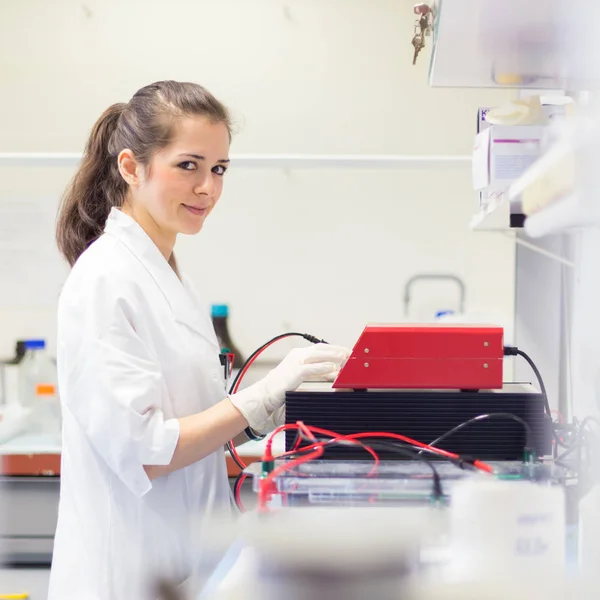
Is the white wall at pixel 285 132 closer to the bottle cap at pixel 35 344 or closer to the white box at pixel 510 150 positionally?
the bottle cap at pixel 35 344

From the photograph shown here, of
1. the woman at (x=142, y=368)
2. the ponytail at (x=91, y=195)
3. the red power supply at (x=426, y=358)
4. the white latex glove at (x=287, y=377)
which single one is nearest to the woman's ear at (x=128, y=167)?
the woman at (x=142, y=368)

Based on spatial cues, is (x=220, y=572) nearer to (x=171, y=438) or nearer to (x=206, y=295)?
(x=171, y=438)

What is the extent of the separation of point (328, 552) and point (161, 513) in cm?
70

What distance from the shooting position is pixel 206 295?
2.34 metres

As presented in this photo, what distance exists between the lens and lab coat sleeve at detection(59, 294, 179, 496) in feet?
3.40

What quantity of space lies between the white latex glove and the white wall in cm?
124

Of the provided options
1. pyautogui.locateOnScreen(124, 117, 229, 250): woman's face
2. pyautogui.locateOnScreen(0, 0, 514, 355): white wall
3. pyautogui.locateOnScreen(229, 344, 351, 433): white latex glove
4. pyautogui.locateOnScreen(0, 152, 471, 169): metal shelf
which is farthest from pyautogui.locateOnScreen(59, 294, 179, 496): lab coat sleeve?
pyautogui.locateOnScreen(0, 0, 514, 355): white wall

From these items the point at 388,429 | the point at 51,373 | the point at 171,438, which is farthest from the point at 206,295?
the point at 388,429

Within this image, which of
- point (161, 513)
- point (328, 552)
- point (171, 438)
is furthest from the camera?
point (161, 513)

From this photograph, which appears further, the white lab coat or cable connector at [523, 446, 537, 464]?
the white lab coat

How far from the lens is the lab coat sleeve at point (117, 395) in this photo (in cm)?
104

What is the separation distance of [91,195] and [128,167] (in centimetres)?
16

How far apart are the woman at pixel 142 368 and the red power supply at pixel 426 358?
0.50ft

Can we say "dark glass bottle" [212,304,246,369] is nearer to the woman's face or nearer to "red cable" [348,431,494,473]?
the woman's face
